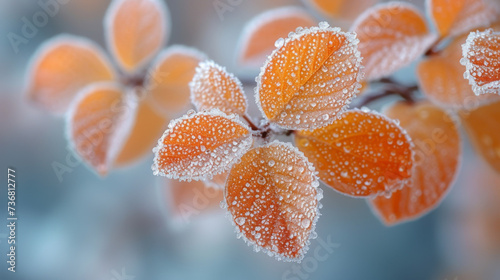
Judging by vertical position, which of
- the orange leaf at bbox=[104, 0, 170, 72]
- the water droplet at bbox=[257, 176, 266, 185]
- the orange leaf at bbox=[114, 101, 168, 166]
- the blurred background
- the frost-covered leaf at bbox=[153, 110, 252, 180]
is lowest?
the blurred background

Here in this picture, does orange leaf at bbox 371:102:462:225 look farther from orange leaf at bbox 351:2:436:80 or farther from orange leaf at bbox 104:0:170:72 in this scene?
orange leaf at bbox 104:0:170:72

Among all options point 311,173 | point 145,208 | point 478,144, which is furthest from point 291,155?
point 145,208

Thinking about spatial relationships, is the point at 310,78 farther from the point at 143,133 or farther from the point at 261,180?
the point at 143,133

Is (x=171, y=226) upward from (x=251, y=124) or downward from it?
downward

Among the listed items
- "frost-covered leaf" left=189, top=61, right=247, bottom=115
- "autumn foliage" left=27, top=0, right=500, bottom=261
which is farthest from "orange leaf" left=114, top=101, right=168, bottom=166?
"frost-covered leaf" left=189, top=61, right=247, bottom=115

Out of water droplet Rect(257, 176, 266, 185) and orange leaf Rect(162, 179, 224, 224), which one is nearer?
water droplet Rect(257, 176, 266, 185)

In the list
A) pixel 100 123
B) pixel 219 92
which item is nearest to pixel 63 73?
pixel 100 123

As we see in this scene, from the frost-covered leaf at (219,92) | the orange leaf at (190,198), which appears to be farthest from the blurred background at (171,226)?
the frost-covered leaf at (219,92)

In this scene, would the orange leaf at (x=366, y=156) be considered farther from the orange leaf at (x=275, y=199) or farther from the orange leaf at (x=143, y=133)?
the orange leaf at (x=143, y=133)
